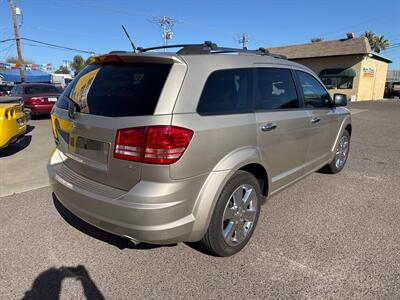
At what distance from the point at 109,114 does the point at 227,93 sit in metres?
1.01

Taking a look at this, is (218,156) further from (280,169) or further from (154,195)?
(280,169)

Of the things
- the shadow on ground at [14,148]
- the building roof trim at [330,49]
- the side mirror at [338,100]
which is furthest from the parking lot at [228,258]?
the building roof trim at [330,49]

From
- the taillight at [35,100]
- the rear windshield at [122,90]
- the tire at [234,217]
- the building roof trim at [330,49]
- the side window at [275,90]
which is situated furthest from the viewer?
the building roof trim at [330,49]

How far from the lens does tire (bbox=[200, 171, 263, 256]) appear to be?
2.66m

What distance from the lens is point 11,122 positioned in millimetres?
6062

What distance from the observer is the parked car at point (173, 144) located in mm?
2271

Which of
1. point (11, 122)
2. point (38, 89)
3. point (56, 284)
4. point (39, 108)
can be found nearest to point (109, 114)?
point (56, 284)

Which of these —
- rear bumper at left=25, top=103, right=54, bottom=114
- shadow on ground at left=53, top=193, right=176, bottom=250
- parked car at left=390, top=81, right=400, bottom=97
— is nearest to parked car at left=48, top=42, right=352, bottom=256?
shadow on ground at left=53, top=193, right=176, bottom=250

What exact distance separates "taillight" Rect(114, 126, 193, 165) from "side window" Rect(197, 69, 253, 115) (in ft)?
0.97

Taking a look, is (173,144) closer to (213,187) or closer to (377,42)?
(213,187)

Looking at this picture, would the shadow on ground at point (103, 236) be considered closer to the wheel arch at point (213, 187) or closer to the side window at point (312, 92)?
the wheel arch at point (213, 187)

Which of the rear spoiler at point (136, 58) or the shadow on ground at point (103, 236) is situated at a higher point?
the rear spoiler at point (136, 58)

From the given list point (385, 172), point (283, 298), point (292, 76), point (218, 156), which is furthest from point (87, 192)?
point (385, 172)

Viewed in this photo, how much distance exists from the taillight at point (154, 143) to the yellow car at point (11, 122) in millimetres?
4688
